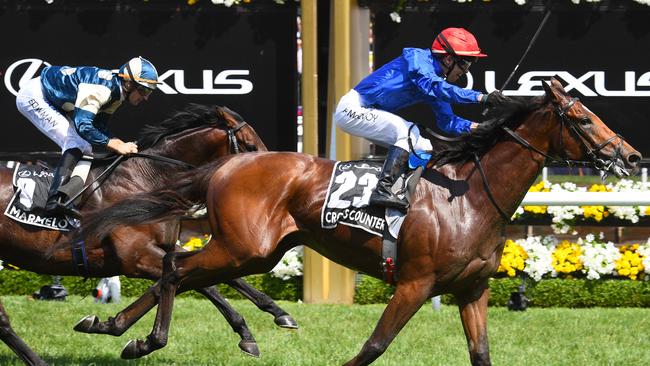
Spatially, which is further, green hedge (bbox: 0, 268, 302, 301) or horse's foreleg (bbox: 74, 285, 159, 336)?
green hedge (bbox: 0, 268, 302, 301)

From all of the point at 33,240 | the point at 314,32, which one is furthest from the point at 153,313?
the point at 314,32

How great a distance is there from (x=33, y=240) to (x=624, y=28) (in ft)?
16.6

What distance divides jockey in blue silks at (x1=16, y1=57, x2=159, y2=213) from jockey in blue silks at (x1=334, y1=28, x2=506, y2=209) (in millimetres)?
1248

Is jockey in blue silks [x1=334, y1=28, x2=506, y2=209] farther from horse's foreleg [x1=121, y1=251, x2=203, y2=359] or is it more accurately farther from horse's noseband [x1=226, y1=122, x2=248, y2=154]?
horse's foreleg [x1=121, y1=251, x2=203, y2=359]

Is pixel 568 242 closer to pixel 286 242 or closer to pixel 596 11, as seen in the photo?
pixel 596 11

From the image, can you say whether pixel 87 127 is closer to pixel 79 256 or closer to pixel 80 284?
pixel 79 256

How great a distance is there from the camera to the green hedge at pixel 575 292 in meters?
8.78

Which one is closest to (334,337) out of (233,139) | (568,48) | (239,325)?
(239,325)

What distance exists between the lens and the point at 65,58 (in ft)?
29.8

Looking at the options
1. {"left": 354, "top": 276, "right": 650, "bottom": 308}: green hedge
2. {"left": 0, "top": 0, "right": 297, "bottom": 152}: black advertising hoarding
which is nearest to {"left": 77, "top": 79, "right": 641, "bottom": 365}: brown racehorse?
{"left": 0, "top": 0, "right": 297, "bottom": 152}: black advertising hoarding

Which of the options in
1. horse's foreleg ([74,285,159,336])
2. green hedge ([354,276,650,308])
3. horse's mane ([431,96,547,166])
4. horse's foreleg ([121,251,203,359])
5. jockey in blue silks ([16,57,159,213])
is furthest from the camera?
green hedge ([354,276,650,308])

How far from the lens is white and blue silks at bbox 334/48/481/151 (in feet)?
18.4

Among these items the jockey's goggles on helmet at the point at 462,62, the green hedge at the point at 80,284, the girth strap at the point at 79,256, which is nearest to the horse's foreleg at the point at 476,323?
the jockey's goggles on helmet at the point at 462,62

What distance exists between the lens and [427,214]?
5559 mm
